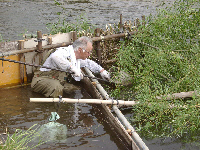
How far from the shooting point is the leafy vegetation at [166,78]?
20.7 ft

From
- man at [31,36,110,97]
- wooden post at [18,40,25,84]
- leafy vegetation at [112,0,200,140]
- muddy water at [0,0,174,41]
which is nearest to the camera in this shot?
leafy vegetation at [112,0,200,140]

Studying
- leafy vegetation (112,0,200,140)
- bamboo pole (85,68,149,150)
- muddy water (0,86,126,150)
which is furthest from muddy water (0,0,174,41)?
bamboo pole (85,68,149,150)

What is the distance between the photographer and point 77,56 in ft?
25.2

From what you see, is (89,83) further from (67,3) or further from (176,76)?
(67,3)

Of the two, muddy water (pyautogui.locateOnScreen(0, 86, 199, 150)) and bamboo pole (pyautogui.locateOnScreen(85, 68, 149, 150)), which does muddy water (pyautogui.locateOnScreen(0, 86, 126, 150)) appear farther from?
bamboo pole (pyautogui.locateOnScreen(85, 68, 149, 150))

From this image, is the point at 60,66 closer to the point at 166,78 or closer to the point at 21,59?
the point at 21,59

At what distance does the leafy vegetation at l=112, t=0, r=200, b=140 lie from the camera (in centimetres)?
632

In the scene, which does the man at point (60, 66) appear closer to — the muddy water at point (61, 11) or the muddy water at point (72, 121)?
the muddy water at point (72, 121)

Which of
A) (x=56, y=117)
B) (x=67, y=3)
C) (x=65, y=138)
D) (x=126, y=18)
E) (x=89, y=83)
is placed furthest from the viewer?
(x=67, y=3)

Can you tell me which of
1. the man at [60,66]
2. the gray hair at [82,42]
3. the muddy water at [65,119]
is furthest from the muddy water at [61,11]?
the gray hair at [82,42]

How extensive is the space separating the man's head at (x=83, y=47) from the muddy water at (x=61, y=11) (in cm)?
681

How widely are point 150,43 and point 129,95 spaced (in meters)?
1.93

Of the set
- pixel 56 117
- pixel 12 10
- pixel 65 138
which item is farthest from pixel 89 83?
pixel 12 10

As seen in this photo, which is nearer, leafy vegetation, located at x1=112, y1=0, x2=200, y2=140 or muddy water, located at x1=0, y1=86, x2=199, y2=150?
muddy water, located at x1=0, y1=86, x2=199, y2=150
